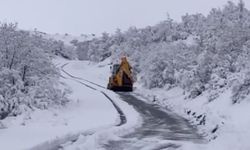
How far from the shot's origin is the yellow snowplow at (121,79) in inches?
1633

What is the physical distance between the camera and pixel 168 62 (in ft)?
134

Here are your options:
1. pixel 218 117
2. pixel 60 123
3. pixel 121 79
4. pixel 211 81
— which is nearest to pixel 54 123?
pixel 60 123

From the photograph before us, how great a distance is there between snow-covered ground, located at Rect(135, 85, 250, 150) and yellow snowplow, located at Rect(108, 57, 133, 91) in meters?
7.89

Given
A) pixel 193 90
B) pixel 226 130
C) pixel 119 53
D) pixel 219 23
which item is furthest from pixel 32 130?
pixel 119 53

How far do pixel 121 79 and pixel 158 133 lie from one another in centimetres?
2418

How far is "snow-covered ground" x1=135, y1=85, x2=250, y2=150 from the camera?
1398 centimetres

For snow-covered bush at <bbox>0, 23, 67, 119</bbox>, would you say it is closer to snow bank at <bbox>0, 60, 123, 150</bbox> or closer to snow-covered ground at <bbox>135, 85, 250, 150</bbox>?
snow bank at <bbox>0, 60, 123, 150</bbox>

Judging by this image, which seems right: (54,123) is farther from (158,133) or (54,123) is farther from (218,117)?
(218,117)

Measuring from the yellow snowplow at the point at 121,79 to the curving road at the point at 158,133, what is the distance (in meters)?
15.7

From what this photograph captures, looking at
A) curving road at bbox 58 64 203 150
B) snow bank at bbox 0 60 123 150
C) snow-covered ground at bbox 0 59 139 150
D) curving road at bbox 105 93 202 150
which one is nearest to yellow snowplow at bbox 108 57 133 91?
snow-covered ground at bbox 0 59 139 150

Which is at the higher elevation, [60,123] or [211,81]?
[211,81]

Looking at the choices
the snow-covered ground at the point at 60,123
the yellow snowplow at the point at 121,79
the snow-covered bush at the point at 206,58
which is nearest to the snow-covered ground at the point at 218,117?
the snow-covered bush at the point at 206,58

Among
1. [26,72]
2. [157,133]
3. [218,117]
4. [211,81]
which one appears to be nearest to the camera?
[157,133]

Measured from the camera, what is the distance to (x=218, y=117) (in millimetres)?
19422
